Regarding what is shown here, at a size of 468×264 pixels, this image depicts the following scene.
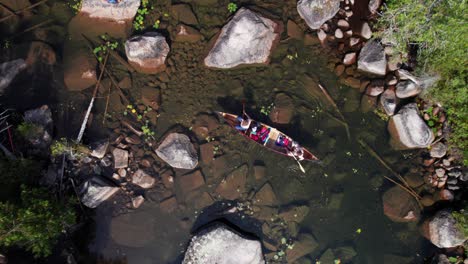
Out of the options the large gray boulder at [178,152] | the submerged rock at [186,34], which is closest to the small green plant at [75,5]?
the submerged rock at [186,34]

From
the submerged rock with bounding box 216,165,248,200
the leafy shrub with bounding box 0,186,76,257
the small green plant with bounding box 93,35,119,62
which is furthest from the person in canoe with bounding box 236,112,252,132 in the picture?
the leafy shrub with bounding box 0,186,76,257

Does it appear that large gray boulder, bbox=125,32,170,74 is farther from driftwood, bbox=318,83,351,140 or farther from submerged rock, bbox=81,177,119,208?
driftwood, bbox=318,83,351,140

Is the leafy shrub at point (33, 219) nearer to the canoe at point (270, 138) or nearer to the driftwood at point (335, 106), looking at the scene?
the canoe at point (270, 138)

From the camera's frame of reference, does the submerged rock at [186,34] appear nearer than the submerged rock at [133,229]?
No

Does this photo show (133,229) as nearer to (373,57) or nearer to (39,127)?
(39,127)

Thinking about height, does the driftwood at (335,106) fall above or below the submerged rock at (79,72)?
below

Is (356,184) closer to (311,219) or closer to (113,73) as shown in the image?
(311,219)
